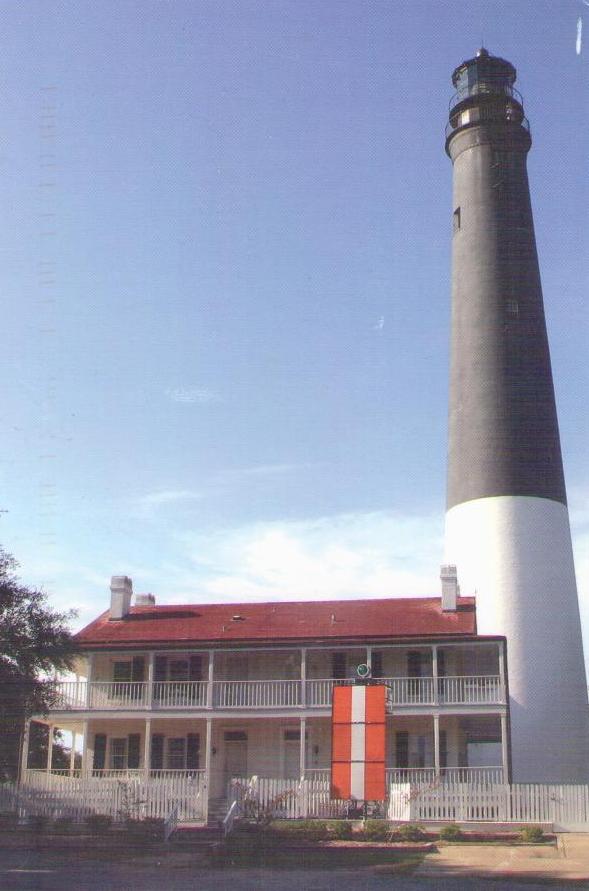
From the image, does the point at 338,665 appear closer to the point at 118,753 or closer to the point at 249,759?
the point at 249,759

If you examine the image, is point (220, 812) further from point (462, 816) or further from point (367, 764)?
point (462, 816)

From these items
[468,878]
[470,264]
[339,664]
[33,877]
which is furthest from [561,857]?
[470,264]

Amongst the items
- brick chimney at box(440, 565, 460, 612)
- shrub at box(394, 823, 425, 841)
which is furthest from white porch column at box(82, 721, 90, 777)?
shrub at box(394, 823, 425, 841)

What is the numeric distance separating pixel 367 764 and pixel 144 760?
7.68 m

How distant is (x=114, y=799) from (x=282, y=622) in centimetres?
873

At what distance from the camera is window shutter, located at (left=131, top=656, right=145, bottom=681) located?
31500 mm

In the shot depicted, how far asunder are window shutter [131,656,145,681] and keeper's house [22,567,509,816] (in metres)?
0.03

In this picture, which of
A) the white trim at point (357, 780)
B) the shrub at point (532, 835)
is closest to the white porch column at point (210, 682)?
the white trim at point (357, 780)

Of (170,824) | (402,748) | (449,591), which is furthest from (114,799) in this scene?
(449,591)

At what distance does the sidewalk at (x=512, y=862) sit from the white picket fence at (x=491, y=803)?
2.08m

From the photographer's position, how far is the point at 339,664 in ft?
102

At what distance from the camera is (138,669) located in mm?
31609

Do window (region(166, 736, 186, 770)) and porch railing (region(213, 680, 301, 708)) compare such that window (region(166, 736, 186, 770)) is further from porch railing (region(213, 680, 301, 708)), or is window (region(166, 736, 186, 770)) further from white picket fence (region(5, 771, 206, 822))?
white picket fence (region(5, 771, 206, 822))

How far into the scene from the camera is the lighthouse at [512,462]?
101ft
